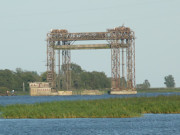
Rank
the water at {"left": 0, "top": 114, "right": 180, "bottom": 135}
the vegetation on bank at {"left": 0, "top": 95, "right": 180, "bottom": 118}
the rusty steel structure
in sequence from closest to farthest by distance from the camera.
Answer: the water at {"left": 0, "top": 114, "right": 180, "bottom": 135}
the vegetation on bank at {"left": 0, "top": 95, "right": 180, "bottom": 118}
the rusty steel structure

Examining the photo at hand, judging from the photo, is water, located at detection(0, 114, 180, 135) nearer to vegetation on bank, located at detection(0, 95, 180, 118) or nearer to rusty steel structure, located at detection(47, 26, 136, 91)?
vegetation on bank, located at detection(0, 95, 180, 118)

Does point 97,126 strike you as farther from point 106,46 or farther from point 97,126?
point 106,46

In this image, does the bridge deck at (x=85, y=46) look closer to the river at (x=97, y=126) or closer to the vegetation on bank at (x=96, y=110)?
the vegetation on bank at (x=96, y=110)

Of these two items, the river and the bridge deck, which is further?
the bridge deck

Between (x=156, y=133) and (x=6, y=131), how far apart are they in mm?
13392

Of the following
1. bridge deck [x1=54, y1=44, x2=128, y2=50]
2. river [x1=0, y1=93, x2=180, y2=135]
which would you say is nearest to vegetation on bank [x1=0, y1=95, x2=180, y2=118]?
river [x1=0, y1=93, x2=180, y2=135]

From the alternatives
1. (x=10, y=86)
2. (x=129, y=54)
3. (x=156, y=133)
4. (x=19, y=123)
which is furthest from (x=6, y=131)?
(x=10, y=86)

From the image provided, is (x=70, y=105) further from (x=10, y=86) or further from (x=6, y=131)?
(x=10, y=86)

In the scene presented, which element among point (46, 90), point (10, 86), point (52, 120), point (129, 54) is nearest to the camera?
point (52, 120)

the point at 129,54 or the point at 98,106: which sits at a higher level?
the point at 129,54

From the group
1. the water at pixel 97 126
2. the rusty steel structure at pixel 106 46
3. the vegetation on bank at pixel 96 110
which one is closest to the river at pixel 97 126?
the water at pixel 97 126

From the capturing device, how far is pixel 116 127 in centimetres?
5159

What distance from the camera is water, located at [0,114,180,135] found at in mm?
48500

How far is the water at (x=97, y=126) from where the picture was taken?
4850 cm
